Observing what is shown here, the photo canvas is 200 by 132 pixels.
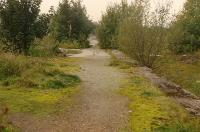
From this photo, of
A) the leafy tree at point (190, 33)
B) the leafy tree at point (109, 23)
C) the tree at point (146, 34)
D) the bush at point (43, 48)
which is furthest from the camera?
the leafy tree at point (109, 23)

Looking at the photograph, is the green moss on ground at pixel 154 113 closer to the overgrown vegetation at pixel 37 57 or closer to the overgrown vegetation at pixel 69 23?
the overgrown vegetation at pixel 37 57

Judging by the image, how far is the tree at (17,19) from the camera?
26625 millimetres

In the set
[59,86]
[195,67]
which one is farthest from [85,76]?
[195,67]

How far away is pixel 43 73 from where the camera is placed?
18266 millimetres

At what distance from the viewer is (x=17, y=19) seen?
87.8 feet

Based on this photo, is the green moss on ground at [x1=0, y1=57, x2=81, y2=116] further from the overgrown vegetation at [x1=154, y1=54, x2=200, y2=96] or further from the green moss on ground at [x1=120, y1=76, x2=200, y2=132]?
the overgrown vegetation at [x1=154, y1=54, x2=200, y2=96]

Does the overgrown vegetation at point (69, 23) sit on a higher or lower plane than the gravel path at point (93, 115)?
higher

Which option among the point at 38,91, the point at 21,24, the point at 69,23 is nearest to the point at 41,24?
the point at 21,24

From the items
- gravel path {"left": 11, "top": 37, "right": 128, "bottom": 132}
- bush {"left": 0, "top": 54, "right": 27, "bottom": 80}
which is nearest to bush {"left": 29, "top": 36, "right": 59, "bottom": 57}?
bush {"left": 0, "top": 54, "right": 27, "bottom": 80}

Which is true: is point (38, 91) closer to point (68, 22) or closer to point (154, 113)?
point (154, 113)

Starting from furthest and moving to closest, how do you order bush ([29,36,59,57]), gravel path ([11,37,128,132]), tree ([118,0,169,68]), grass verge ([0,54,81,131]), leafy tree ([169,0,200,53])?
leafy tree ([169,0,200,53]) < bush ([29,36,59,57]) < tree ([118,0,169,68]) < grass verge ([0,54,81,131]) < gravel path ([11,37,128,132])

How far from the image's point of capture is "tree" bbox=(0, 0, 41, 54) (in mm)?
26625

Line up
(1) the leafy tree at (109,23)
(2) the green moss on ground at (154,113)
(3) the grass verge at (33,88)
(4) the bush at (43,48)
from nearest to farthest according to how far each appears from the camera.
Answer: (2) the green moss on ground at (154,113) → (3) the grass verge at (33,88) → (4) the bush at (43,48) → (1) the leafy tree at (109,23)

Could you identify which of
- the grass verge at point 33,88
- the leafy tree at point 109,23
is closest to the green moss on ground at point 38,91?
the grass verge at point 33,88
